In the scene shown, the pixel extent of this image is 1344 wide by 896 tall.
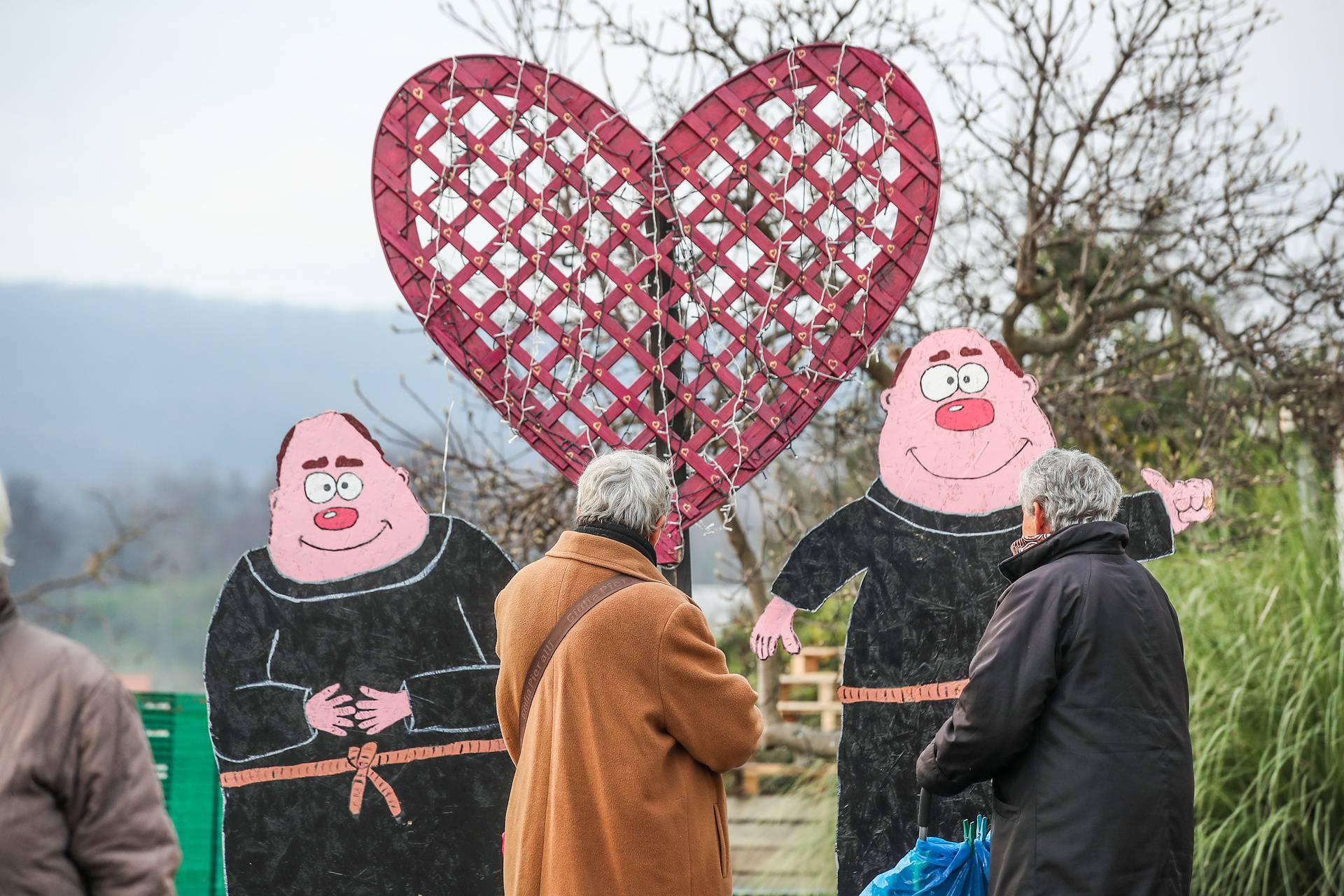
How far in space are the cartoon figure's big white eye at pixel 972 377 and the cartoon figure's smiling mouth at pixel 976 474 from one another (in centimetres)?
18

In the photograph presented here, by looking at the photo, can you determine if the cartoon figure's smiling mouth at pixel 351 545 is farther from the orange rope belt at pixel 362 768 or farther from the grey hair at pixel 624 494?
the grey hair at pixel 624 494

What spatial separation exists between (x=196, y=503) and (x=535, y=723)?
5165 millimetres

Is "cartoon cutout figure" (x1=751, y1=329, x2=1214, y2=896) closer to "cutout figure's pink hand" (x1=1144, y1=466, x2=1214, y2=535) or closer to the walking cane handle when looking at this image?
"cutout figure's pink hand" (x1=1144, y1=466, x2=1214, y2=535)

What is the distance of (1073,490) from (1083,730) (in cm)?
48

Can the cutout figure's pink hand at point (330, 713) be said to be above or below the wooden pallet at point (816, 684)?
above

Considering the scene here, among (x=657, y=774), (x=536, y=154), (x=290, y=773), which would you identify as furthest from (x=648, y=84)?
(x=657, y=774)

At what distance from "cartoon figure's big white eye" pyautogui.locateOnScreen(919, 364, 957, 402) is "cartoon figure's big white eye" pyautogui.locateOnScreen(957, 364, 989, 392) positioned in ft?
0.06

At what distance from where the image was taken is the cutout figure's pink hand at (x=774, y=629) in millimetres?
3000

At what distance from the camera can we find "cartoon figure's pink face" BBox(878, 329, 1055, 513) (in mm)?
2994

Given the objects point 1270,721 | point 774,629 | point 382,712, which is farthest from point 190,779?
point 1270,721

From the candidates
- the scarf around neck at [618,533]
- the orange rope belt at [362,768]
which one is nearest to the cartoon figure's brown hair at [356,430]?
the orange rope belt at [362,768]

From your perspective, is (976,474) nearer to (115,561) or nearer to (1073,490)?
(1073,490)

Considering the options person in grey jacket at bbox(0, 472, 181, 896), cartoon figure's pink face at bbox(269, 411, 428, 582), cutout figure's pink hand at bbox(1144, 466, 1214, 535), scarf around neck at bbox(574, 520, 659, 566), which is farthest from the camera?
cartoon figure's pink face at bbox(269, 411, 428, 582)

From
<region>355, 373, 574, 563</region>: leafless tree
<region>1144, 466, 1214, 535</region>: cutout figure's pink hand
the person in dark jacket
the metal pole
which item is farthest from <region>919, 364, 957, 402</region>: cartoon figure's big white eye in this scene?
<region>355, 373, 574, 563</region>: leafless tree
